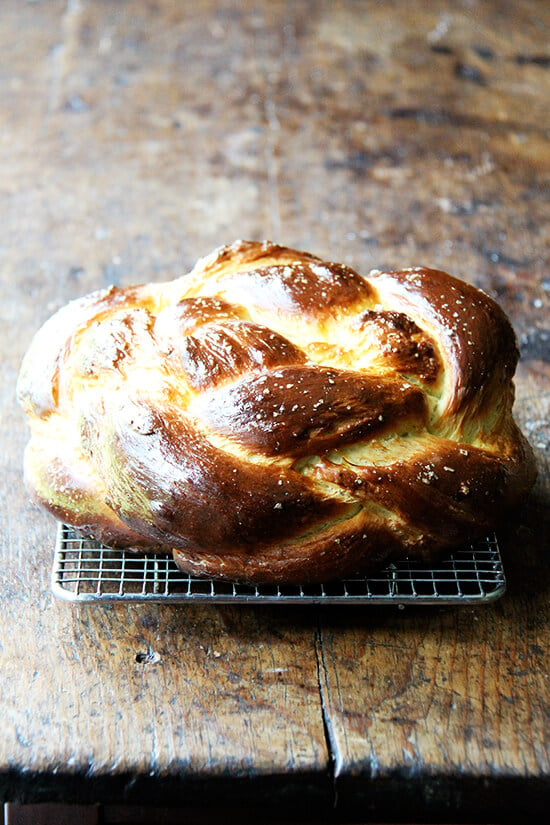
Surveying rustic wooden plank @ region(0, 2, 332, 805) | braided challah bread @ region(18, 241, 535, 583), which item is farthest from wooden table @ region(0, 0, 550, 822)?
braided challah bread @ region(18, 241, 535, 583)

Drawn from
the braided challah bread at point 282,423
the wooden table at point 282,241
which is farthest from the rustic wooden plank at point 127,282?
the braided challah bread at point 282,423

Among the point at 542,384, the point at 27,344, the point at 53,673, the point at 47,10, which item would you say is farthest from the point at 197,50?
the point at 53,673

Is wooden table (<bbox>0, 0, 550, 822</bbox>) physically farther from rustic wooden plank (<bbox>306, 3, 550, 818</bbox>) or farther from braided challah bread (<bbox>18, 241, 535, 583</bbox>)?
braided challah bread (<bbox>18, 241, 535, 583</bbox>)

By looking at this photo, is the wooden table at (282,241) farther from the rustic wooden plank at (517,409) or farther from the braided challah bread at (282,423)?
the braided challah bread at (282,423)

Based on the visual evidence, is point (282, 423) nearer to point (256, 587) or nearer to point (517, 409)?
point (256, 587)

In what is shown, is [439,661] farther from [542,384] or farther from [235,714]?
[542,384]

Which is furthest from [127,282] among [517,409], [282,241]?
[517,409]
